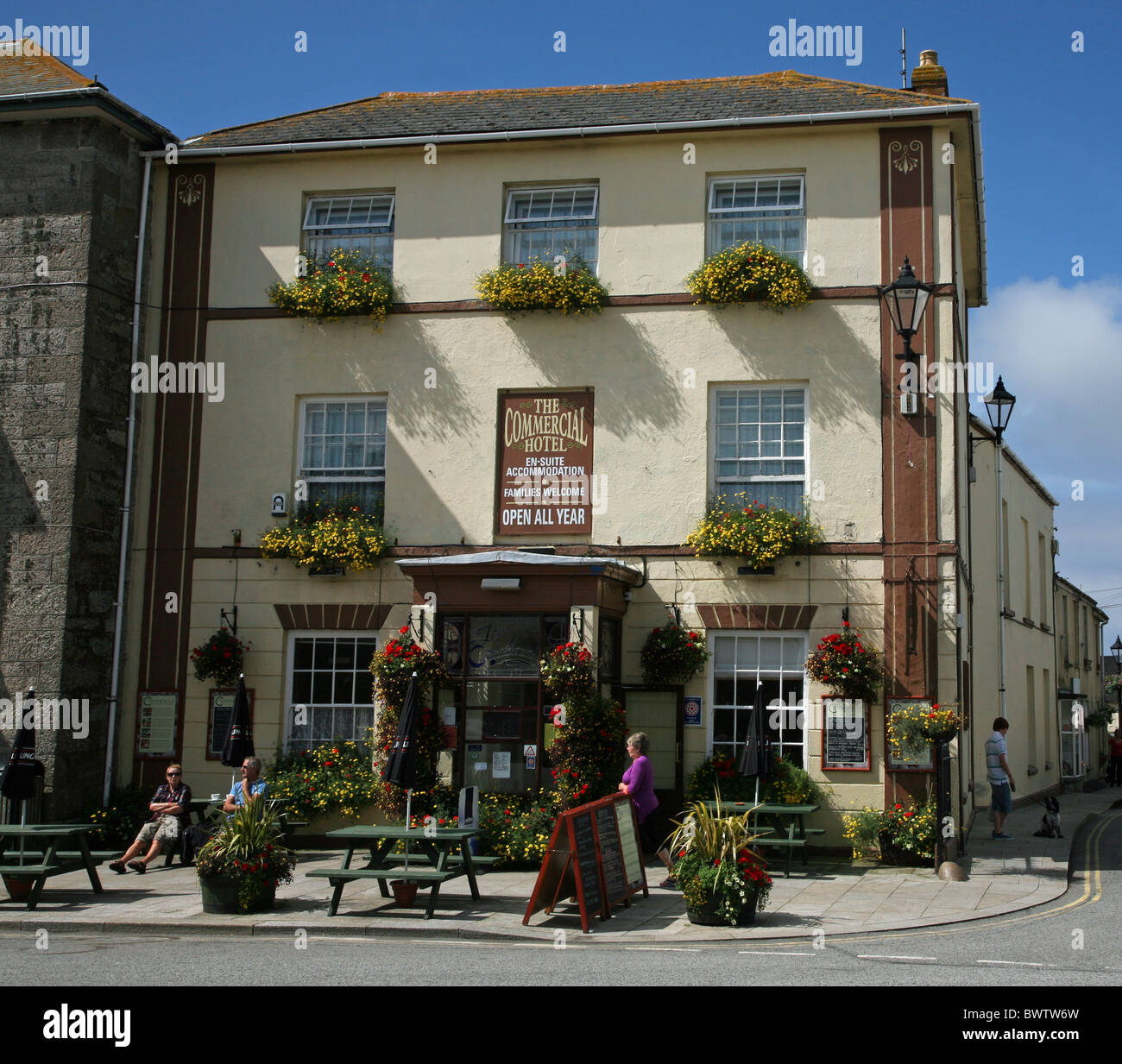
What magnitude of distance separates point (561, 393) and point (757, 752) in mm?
5496

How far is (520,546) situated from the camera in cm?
1656

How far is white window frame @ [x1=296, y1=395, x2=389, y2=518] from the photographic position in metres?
17.2

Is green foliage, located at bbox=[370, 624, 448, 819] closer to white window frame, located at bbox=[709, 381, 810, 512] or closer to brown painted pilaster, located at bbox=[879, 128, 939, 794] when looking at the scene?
white window frame, located at bbox=[709, 381, 810, 512]

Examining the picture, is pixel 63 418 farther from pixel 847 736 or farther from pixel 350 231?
pixel 847 736

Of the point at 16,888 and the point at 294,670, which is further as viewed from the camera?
the point at 294,670

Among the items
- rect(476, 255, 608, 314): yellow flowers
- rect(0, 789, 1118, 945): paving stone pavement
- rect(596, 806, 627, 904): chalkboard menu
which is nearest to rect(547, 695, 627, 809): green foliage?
rect(0, 789, 1118, 945): paving stone pavement

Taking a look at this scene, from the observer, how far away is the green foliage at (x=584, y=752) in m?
14.3

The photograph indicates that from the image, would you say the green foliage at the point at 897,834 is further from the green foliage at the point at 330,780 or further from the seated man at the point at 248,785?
the seated man at the point at 248,785

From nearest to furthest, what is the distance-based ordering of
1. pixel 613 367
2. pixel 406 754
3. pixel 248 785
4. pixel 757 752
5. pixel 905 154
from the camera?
pixel 406 754, pixel 248 785, pixel 757 752, pixel 905 154, pixel 613 367

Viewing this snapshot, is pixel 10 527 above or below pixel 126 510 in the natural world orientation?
below

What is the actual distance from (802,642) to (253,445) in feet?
26.4

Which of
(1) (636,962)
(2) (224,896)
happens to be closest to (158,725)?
(2) (224,896)

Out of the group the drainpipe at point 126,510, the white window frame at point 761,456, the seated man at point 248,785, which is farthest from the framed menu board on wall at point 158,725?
the white window frame at point 761,456

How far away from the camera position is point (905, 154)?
16.2 meters
